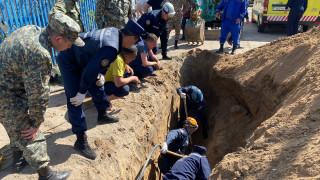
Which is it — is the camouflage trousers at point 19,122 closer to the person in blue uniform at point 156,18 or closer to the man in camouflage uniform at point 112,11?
the man in camouflage uniform at point 112,11

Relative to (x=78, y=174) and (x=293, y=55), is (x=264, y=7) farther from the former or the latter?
(x=78, y=174)

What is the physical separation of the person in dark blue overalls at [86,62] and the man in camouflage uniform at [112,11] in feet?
8.83

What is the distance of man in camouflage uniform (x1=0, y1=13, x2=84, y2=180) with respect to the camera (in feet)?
6.93

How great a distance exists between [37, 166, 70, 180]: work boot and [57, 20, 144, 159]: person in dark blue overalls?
425 mm

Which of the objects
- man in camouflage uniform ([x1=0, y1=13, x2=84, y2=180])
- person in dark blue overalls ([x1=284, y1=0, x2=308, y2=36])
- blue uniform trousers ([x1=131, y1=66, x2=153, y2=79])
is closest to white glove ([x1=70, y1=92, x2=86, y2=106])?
man in camouflage uniform ([x1=0, y1=13, x2=84, y2=180])

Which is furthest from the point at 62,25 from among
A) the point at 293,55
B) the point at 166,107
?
the point at 293,55

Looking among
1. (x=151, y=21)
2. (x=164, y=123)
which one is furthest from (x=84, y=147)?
(x=151, y=21)

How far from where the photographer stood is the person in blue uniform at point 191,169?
137 inches

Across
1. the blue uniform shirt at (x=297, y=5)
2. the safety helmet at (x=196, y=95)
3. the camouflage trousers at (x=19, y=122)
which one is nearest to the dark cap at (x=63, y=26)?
the camouflage trousers at (x=19, y=122)

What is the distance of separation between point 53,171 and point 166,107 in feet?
10.1

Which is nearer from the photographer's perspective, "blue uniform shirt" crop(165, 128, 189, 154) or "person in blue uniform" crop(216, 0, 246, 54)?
"blue uniform shirt" crop(165, 128, 189, 154)

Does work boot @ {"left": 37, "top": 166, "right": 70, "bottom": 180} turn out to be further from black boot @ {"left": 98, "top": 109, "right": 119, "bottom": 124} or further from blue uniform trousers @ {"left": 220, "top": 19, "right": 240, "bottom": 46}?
blue uniform trousers @ {"left": 220, "top": 19, "right": 240, "bottom": 46}

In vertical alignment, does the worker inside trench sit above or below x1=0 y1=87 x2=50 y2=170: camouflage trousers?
below

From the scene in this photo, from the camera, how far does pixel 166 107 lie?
536 cm
